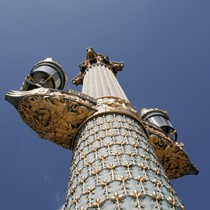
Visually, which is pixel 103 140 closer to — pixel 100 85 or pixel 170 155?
pixel 170 155

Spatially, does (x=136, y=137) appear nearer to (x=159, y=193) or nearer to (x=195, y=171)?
Result: (x=159, y=193)

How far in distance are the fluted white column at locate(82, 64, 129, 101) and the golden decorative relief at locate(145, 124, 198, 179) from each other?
1.41 m

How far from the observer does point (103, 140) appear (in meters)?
6.34

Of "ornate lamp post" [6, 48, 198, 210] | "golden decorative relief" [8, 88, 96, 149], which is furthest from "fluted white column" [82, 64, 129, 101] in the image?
"golden decorative relief" [8, 88, 96, 149]

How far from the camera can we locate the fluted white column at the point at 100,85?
9.41 m

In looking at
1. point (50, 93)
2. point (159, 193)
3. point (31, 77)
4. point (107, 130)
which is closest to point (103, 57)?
point (31, 77)

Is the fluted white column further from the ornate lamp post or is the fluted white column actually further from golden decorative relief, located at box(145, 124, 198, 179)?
golden decorative relief, located at box(145, 124, 198, 179)

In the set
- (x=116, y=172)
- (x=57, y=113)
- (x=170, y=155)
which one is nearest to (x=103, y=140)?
(x=116, y=172)

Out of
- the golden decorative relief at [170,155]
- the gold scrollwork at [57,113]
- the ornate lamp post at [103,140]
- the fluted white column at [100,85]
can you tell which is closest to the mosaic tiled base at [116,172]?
the ornate lamp post at [103,140]

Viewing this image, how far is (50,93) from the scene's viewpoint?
8.01 m

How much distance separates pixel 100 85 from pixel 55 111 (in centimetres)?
264

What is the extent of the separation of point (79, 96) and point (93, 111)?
0.72 m

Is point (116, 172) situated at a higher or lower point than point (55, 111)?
lower

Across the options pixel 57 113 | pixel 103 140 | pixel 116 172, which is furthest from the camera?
pixel 57 113
